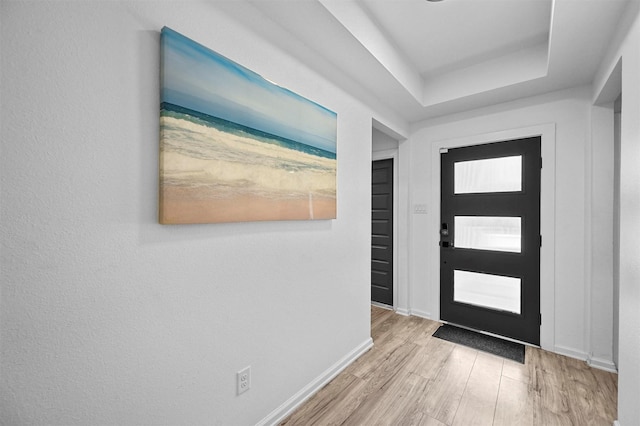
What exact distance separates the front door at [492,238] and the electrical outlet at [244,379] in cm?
241

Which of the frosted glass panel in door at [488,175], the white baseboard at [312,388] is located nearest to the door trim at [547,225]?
the frosted glass panel in door at [488,175]

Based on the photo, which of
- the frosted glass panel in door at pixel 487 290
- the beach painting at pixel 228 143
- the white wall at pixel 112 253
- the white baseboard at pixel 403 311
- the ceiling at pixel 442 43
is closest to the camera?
the white wall at pixel 112 253

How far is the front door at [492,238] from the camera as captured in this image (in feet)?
8.49

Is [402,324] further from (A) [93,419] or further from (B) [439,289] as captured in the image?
(A) [93,419]

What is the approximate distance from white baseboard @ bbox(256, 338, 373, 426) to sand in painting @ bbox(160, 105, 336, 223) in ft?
3.73

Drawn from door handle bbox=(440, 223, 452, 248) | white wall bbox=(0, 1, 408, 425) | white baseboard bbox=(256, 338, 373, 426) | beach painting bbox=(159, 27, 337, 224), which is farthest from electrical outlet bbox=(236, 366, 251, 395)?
door handle bbox=(440, 223, 452, 248)

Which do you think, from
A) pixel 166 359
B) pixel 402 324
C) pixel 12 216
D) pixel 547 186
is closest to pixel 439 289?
pixel 402 324

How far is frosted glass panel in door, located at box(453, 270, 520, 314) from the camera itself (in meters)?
2.70

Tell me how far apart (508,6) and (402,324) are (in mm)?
2917

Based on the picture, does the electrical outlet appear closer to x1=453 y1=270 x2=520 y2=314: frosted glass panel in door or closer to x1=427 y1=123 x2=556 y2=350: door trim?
x1=453 y1=270 x2=520 y2=314: frosted glass panel in door

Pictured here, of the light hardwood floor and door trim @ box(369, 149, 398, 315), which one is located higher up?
door trim @ box(369, 149, 398, 315)

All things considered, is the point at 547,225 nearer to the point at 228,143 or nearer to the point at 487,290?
the point at 487,290

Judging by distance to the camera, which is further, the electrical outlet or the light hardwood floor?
the light hardwood floor

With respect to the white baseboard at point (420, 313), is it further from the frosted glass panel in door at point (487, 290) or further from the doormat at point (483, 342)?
the frosted glass panel in door at point (487, 290)
